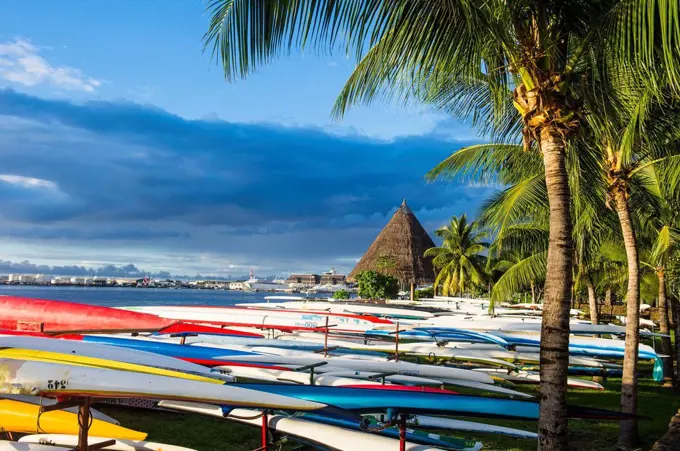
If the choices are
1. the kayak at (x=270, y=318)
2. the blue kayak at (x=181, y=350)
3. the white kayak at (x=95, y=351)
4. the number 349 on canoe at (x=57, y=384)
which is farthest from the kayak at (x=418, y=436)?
the kayak at (x=270, y=318)

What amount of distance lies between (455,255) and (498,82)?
98.7ft

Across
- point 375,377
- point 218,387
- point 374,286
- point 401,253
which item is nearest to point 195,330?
point 375,377

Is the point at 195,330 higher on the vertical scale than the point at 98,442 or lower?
higher

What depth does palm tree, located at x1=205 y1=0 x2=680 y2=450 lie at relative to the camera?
351 centimetres

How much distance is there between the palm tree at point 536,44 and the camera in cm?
351

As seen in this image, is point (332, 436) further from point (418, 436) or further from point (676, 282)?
point (676, 282)

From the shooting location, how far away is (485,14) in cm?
385

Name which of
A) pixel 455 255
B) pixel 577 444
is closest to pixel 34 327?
pixel 577 444

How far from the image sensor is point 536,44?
392cm

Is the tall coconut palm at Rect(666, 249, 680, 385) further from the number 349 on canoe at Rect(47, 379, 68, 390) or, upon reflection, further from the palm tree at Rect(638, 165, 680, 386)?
the number 349 on canoe at Rect(47, 379, 68, 390)

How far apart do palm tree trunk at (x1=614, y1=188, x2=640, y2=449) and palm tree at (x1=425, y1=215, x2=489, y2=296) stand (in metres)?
26.7

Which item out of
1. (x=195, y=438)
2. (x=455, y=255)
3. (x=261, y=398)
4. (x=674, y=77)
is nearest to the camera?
(x=261, y=398)

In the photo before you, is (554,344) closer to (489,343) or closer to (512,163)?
(512,163)

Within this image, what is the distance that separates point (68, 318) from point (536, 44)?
4.38 meters
